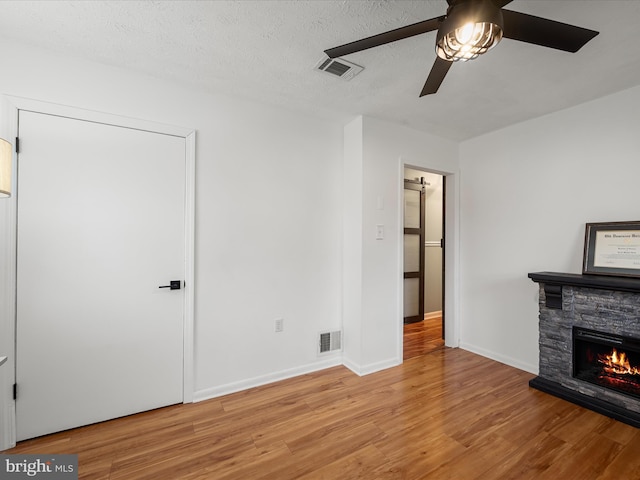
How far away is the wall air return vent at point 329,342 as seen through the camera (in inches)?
122

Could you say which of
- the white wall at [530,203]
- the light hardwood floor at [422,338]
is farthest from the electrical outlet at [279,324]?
the white wall at [530,203]

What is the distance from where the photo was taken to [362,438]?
2.01 metres

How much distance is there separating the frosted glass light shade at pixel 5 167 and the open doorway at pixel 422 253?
4.30 metres

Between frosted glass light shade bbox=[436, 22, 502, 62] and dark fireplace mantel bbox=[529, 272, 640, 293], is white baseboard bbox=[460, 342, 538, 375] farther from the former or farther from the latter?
frosted glass light shade bbox=[436, 22, 502, 62]

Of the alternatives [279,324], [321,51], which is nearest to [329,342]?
[279,324]

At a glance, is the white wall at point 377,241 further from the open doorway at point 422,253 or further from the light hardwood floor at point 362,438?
the open doorway at point 422,253

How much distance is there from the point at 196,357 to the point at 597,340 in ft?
10.7

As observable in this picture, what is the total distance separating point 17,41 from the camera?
1939 mm

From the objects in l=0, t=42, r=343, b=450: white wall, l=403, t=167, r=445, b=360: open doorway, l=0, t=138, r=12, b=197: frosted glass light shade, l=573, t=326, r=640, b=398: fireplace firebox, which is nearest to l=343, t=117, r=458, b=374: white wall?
l=0, t=42, r=343, b=450: white wall

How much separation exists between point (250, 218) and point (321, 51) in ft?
4.69

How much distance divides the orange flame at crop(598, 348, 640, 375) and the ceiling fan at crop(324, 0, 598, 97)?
2345 millimetres

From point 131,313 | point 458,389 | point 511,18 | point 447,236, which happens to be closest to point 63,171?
point 131,313

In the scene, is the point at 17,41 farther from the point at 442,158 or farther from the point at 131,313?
the point at 442,158

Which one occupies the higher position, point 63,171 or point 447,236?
point 63,171
